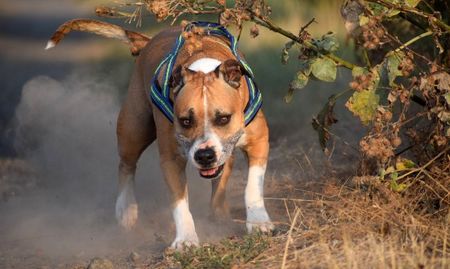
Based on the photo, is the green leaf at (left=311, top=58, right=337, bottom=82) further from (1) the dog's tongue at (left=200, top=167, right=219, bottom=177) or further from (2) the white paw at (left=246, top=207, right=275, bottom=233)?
(2) the white paw at (left=246, top=207, right=275, bottom=233)

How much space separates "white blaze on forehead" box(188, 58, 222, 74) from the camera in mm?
6967

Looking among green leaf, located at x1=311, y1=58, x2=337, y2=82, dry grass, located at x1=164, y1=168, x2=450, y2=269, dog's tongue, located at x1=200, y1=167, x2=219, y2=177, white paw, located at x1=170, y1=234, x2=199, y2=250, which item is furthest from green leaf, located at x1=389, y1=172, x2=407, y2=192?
white paw, located at x1=170, y1=234, x2=199, y2=250

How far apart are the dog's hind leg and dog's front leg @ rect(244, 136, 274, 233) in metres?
1.03

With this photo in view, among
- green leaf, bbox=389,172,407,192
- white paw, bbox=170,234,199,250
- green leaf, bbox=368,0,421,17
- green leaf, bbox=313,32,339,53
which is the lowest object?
white paw, bbox=170,234,199,250

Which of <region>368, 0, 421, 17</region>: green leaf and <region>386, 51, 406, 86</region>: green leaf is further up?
<region>368, 0, 421, 17</region>: green leaf

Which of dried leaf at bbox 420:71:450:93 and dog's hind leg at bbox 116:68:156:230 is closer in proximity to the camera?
dried leaf at bbox 420:71:450:93

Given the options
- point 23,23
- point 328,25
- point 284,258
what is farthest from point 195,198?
point 23,23

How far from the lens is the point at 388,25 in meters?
9.77

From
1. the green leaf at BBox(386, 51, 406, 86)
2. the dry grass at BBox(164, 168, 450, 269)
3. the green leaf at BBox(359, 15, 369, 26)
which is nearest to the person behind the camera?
the dry grass at BBox(164, 168, 450, 269)

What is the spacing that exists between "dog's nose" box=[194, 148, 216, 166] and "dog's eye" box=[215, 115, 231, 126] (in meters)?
0.21

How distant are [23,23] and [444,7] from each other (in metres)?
6.82

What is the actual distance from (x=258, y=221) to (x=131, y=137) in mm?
1495

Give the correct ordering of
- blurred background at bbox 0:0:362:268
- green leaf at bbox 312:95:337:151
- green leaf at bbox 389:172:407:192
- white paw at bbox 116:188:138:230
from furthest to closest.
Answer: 1. blurred background at bbox 0:0:362:268
2. white paw at bbox 116:188:138:230
3. green leaf at bbox 312:95:337:151
4. green leaf at bbox 389:172:407:192

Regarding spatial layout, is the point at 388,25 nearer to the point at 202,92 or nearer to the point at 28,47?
the point at 202,92
